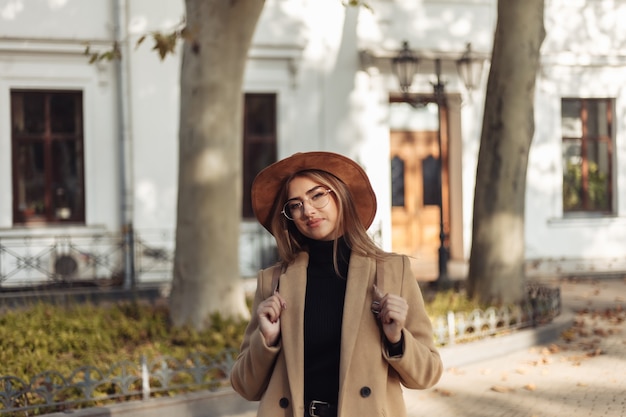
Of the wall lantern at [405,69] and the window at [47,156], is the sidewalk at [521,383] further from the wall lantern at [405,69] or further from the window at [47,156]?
the window at [47,156]

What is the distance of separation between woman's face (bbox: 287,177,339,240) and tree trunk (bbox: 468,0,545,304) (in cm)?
865

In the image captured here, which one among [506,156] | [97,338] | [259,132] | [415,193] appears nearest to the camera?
[97,338]

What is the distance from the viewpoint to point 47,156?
673 inches

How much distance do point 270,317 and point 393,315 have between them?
1.30 ft

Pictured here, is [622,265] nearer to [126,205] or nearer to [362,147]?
[362,147]

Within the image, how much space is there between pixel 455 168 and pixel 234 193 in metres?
Answer: 10.2

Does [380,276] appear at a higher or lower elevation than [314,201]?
lower

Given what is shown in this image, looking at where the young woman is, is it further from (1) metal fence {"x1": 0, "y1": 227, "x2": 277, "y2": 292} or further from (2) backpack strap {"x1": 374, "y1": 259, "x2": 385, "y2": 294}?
(1) metal fence {"x1": 0, "y1": 227, "x2": 277, "y2": 292}

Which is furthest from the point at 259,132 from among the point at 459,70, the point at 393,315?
the point at 393,315

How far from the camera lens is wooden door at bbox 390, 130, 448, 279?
19641 millimetres

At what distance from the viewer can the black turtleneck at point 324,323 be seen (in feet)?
9.96

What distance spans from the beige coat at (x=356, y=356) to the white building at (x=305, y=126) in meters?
13.0

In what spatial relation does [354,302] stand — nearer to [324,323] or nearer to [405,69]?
[324,323]

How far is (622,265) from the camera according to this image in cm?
1989
